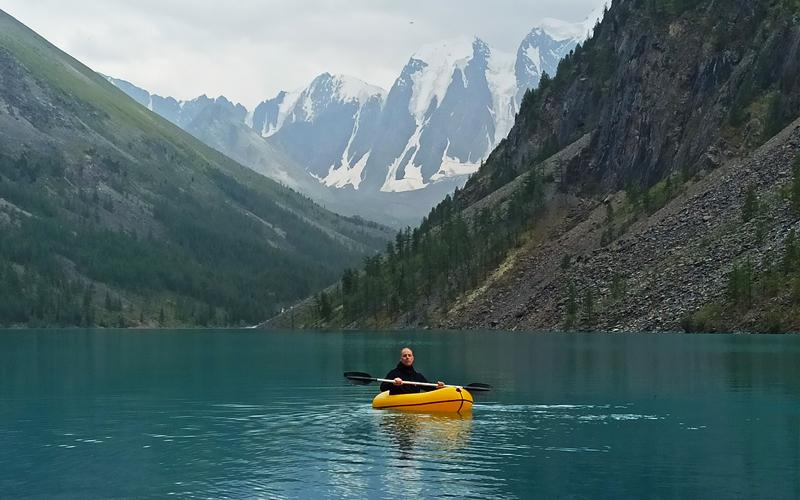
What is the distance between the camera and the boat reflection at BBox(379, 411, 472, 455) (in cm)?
5505

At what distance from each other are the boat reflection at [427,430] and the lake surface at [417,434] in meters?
0.29

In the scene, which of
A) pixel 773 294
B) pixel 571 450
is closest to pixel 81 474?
pixel 571 450

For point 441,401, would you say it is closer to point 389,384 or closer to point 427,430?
point 389,384

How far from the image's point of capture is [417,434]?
59062 millimetres

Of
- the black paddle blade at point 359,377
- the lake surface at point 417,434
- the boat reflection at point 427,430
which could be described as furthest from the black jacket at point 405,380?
the black paddle blade at point 359,377

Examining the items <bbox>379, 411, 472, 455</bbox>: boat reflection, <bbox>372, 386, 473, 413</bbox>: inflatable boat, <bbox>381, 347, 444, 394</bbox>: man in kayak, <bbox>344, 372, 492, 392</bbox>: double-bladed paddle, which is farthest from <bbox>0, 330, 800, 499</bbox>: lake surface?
<bbox>381, 347, 444, 394</bbox>: man in kayak

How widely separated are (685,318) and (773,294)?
16148 millimetres

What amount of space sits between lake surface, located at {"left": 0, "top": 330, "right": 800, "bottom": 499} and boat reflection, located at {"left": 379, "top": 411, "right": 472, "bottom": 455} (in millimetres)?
292

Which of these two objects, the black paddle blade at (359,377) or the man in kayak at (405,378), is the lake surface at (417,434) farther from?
the man in kayak at (405,378)

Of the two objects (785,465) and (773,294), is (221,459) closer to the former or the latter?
(785,465)

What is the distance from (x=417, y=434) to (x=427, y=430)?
172cm

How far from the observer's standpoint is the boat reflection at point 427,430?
55.0 metres

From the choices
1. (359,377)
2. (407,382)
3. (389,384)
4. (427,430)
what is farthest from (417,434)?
(359,377)

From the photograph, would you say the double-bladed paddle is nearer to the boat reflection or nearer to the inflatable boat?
the inflatable boat
